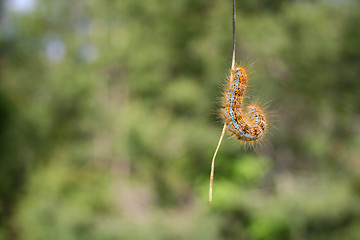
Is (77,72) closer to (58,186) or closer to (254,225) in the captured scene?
(58,186)

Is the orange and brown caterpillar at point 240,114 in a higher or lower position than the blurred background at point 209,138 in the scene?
lower

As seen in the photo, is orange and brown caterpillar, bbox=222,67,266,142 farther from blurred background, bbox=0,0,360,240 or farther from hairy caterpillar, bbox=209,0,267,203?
blurred background, bbox=0,0,360,240

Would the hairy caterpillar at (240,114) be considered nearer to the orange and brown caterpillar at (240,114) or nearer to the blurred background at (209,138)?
the orange and brown caterpillar at (240,114)

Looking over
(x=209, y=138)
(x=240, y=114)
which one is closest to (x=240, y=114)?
(x=240, y=114)

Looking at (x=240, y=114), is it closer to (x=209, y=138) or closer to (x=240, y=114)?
(x=240, y=114)

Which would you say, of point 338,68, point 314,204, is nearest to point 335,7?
point 338,68

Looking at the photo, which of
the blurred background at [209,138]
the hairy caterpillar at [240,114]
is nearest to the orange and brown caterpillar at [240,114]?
the hairy caterpillar at [240,114]

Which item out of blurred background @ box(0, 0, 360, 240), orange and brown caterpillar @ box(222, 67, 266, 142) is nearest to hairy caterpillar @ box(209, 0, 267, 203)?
orange and brown caterpillar @ box(222, 67, 266, 142)
